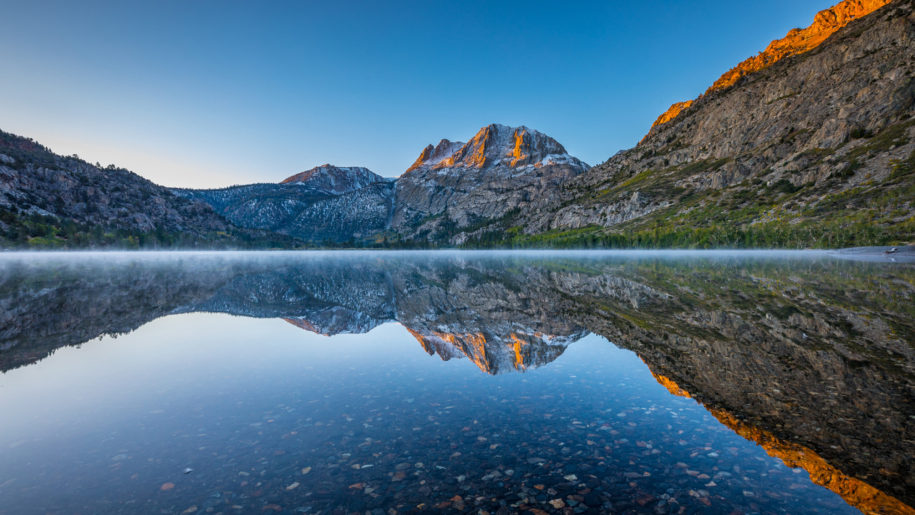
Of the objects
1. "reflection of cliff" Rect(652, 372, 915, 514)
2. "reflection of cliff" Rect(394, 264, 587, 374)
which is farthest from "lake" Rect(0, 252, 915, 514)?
"reflection of cliff" Rect(394, 264, 587, 374)

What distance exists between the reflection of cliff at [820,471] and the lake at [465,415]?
0.04 m

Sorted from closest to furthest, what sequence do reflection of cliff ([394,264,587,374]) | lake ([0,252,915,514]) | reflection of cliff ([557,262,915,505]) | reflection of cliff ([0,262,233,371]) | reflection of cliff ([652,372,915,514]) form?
reflection of cliff ([652,372,915,514]) → lake ([0,252,915,514]) → reflection of cliff ([557,262,915,505]) → reflection of cliff ([394,264,587,374]) → reflection of cliff ([0,262,233,371])

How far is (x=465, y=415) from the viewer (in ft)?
39.9

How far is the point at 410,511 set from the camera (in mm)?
7430

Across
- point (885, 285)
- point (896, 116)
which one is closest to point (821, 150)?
point (896, 116)

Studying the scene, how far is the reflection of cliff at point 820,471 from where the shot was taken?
24.2 feet

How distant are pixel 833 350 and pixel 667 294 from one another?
729 inches

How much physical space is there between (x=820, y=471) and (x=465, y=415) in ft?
27.3

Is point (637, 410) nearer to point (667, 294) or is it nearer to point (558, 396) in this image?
point (558, 396)

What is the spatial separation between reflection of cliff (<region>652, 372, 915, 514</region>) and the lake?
0.04m

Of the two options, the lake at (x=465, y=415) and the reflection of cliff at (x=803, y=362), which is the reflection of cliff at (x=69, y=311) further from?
the reflection of cliff at (x=803, y=362)

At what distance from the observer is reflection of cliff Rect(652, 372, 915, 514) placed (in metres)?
7.36

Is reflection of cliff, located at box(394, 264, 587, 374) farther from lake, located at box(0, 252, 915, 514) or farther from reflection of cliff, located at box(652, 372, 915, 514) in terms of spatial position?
reflection of cliff, located at box(652, 372, 915, 514)

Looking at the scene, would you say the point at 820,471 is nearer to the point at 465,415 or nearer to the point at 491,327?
the point at 465,415
